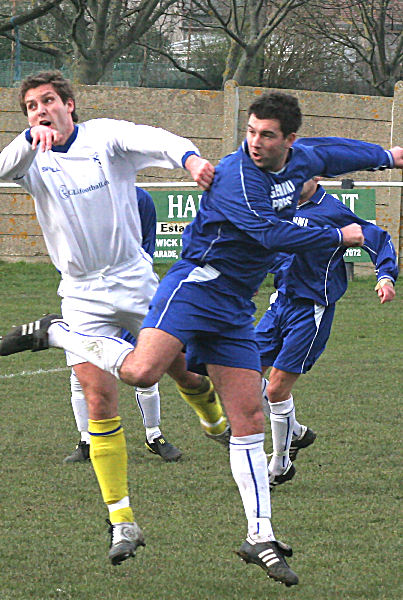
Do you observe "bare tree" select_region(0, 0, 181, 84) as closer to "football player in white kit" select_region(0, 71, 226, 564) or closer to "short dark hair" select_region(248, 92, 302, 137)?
"football player in white kit" select_region(0, 71, 226, 564)

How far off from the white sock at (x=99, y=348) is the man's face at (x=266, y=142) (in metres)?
1.02

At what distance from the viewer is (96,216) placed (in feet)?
15.9

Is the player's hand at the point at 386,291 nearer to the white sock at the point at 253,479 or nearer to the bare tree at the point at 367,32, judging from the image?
the white sock at the point at 253,479

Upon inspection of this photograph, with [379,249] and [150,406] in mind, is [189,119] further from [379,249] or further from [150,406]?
[379,249]

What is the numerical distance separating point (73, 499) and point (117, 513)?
101 centimetres

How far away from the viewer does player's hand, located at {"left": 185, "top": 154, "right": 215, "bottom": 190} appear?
438 cm

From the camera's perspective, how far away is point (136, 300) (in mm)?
5035

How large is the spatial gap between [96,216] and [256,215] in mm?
852

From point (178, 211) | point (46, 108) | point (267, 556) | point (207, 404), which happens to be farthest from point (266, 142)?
point (178, 211)

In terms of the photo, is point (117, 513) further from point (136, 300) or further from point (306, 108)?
point (306, 108)

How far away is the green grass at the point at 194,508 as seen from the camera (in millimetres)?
4367

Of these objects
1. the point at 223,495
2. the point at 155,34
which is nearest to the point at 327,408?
the point at 223,495

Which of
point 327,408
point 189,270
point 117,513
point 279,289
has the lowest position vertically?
point 327,408

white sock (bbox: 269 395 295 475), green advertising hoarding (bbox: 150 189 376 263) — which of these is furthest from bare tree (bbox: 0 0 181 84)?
white sock (bbox: 269 395 295 475)
